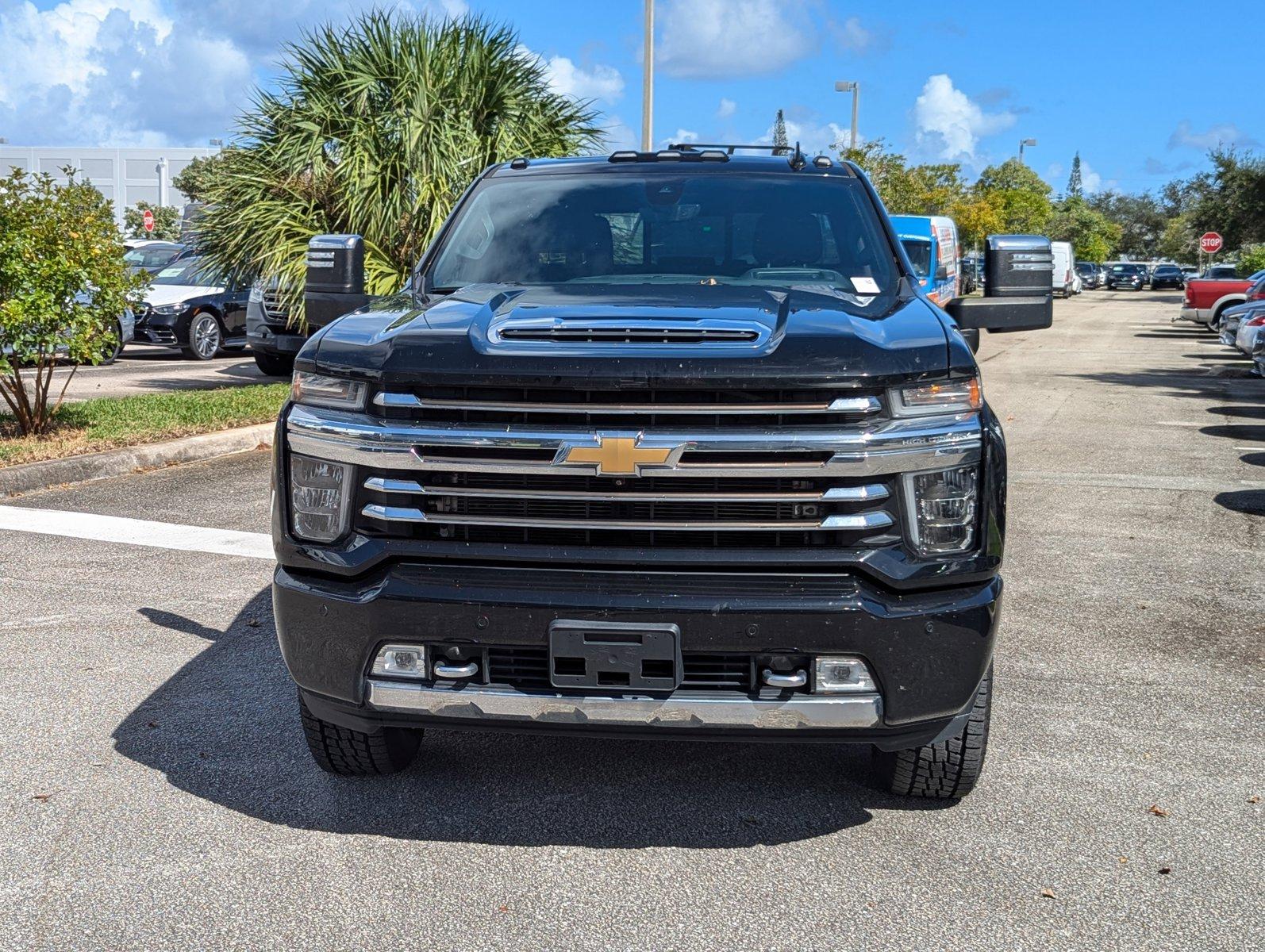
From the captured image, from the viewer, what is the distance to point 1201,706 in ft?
16.6

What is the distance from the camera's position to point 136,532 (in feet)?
26.1

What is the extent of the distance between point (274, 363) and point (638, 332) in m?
14.4

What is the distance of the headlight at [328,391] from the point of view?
362 cm

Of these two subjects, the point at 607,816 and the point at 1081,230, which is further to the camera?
the point at 1081,230

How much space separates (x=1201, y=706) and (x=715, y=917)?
2.54 m

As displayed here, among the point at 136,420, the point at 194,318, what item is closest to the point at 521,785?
the point at 136,420

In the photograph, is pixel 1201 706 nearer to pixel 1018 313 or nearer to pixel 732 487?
pixel 1018 313

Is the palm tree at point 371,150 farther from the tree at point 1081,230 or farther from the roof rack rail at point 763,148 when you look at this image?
the tree at point 1081,230

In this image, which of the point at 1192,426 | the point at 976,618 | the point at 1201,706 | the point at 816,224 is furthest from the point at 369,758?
the point at 1192,426

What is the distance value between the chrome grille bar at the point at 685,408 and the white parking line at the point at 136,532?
4.24 m

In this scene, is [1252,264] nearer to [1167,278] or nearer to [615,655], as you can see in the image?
[1167,278]

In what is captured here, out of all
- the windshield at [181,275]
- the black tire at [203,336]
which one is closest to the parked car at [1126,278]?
the windshield at [181,275]

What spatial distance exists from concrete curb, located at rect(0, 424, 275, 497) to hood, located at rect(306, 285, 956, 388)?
6.06 m

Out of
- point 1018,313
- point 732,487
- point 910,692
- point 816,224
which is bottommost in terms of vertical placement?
point 910,692
